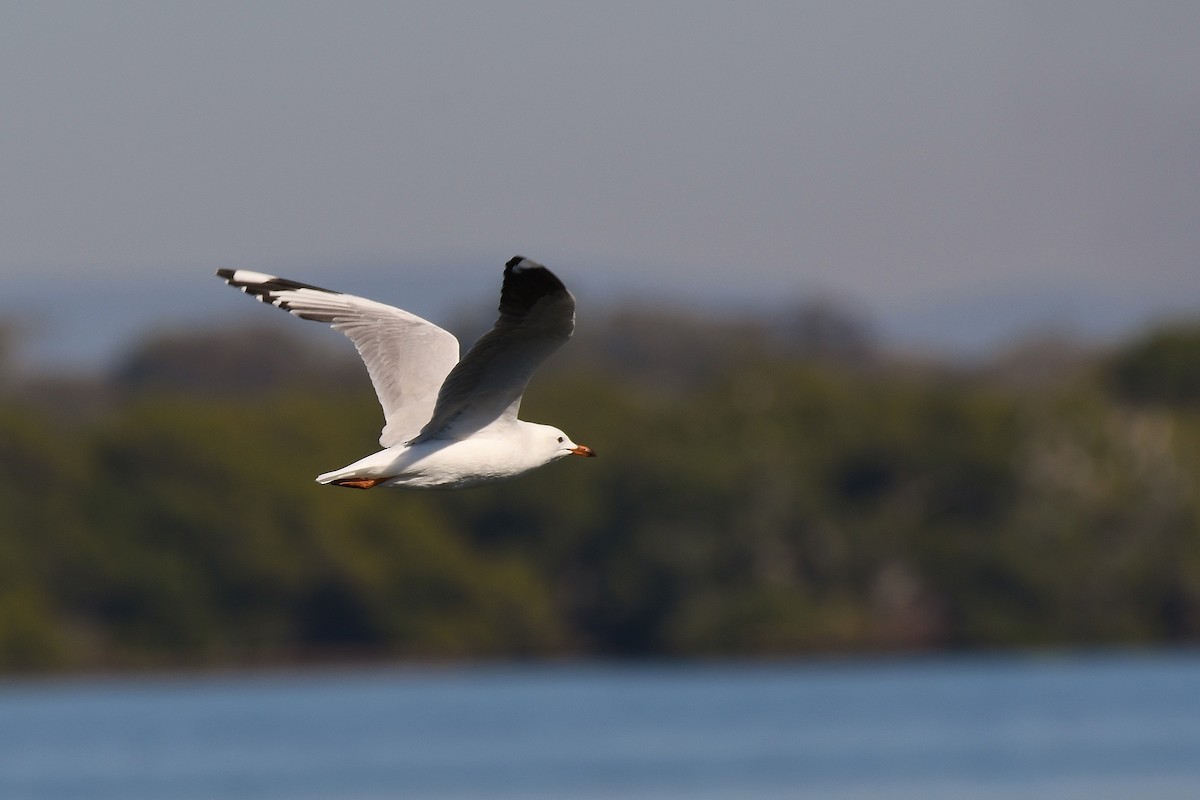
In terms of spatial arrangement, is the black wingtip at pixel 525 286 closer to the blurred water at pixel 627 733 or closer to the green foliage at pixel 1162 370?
the blurred water at pixel 627 733

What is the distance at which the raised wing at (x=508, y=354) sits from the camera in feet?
45.2

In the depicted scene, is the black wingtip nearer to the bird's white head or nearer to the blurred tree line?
the bird's white head

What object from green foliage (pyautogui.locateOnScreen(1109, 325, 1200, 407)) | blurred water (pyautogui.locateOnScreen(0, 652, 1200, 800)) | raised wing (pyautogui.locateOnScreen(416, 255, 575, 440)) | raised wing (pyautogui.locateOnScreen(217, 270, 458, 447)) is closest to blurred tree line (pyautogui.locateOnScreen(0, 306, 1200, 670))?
blurred water (pyautogui.locateOnScreen(0, 652, 1200, 800))

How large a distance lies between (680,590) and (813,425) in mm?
8143

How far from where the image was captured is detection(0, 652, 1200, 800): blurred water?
39.6m

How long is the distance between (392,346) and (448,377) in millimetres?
1613

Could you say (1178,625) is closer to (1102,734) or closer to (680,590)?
(680,590)

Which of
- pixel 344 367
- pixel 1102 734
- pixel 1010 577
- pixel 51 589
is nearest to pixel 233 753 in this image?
pixel 51 589

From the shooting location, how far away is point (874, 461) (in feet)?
209

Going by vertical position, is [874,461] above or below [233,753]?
above

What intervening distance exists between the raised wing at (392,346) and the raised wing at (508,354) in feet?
2.40

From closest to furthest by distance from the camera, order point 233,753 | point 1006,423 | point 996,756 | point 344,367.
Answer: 1. point 996,756
2. point 233,753
3. point 1006,423
4. point 344,367

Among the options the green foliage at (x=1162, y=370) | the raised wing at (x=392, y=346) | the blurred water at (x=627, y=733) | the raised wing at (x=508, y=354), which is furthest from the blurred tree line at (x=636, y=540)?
the raised wing at (x=508, y=354)

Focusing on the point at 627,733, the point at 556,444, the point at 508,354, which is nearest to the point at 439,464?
the point at 508,354
